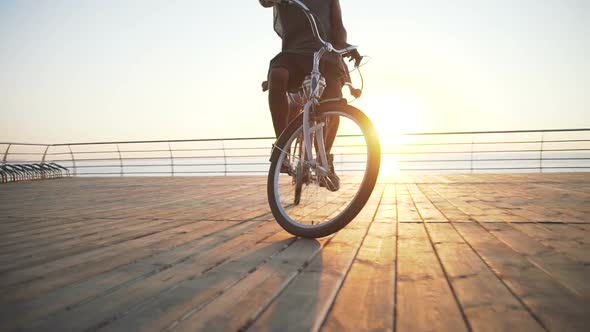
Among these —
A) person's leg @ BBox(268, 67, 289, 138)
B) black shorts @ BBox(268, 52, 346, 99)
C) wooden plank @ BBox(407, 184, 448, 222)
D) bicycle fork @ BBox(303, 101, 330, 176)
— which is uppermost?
black shorts @ BBox(268, 52, 346, 99)

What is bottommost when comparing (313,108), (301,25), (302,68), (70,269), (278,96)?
(70,269)

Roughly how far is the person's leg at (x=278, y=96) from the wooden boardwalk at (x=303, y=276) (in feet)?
2.07

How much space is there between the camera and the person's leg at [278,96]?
6.53 feet

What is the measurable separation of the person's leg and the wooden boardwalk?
2.07ft

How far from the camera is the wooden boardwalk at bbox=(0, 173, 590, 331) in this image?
0.79 meters

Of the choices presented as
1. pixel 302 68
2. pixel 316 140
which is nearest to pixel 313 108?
pixel 316 140

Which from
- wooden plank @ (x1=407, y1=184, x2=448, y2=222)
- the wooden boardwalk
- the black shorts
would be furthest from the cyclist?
wooden plank @ (x1=407, y1=184, x2=448, y2=222)

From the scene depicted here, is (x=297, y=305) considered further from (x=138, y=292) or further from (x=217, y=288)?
(x=138, y=292)

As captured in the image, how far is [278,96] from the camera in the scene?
204cm

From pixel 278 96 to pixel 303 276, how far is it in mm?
1210

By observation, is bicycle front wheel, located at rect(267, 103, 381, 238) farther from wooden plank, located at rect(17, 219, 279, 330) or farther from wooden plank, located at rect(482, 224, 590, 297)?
wooden plank, located at rect(482, 224, 590, 297)

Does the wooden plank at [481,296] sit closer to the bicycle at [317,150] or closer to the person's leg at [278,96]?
the bicycle at [317,150]

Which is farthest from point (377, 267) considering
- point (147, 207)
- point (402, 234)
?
point (147, 207)

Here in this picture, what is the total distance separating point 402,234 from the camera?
67.6 inches
